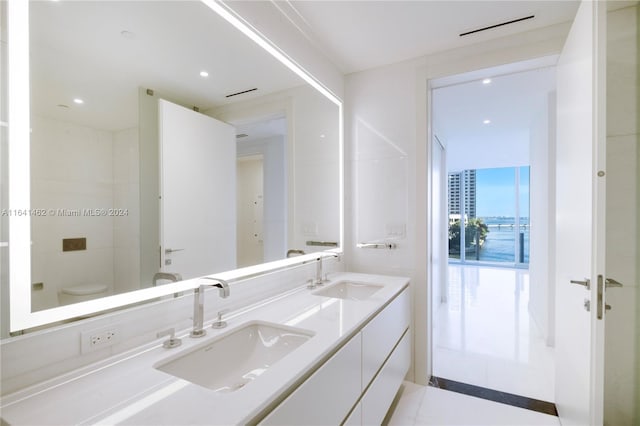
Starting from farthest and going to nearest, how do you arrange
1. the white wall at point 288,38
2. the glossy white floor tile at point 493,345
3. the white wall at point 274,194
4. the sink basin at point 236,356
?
the glossy white floor tile at point 493,345 < the white wall at point 274,194 < the white wall at point 288,38 < the sink basin at point 236,356

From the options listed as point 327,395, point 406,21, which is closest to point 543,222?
point 406,21

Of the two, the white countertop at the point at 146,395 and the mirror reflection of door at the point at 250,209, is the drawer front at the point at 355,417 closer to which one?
the white countertop at the point at 146,395

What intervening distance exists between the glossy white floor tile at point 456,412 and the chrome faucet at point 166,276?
1676 millimetres

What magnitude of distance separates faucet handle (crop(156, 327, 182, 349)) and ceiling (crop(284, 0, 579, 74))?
185 centimetres

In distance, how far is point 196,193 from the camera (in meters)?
1.43

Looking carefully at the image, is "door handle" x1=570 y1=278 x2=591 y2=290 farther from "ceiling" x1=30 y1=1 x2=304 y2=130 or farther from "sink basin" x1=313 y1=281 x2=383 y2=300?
"ceiling" x1=30 y1=1 x2=304 y2=130

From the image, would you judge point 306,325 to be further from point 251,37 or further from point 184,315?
point 251,37

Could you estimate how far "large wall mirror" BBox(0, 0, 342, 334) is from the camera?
0.84 m

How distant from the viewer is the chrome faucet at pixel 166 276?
46.6 inches

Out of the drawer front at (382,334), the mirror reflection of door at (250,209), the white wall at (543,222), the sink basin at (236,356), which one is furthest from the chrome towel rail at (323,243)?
the white wall at (543,222)

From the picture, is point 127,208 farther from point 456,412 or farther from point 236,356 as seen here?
point 456,412

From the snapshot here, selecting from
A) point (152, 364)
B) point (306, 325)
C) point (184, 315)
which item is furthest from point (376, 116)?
point (152, 364)

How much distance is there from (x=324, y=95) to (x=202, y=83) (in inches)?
46.5

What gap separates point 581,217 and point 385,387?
4.56ft
